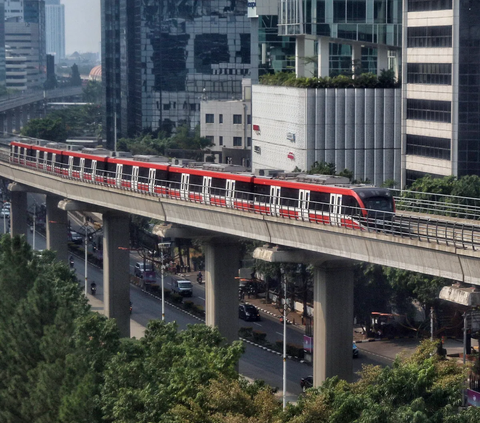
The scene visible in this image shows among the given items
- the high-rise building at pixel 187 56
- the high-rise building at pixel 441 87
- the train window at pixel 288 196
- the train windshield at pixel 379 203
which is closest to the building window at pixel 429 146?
the high-rise building at pixel 441 87

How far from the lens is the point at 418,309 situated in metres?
83.4

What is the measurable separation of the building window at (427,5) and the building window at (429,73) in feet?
13.7

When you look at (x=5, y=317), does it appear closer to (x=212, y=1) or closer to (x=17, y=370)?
(x=17, y=370)

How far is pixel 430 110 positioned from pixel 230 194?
31.1 metres

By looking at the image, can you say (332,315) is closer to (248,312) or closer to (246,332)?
(246,332)

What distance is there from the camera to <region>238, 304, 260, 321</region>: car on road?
3310 inches

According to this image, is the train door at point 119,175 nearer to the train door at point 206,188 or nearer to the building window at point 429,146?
the train door at point 206,188

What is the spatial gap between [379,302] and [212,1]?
112 meters

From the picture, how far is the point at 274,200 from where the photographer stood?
5931 centimetres

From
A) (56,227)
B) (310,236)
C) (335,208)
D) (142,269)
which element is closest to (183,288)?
(142,269)

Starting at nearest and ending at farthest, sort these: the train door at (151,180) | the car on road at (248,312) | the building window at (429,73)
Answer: the train door at (151,180)
the car on road at (248,312)
the building window at (429,73)

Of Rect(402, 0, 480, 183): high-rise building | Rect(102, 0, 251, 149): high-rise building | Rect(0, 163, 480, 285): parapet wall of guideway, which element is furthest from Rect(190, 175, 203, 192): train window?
Rect(102, 0, 251, 149): high-rise building

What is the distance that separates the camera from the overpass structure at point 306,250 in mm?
47344

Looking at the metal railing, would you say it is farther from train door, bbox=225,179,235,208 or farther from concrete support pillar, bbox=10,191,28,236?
concrete support pillar, bbox=10,191,28,236
